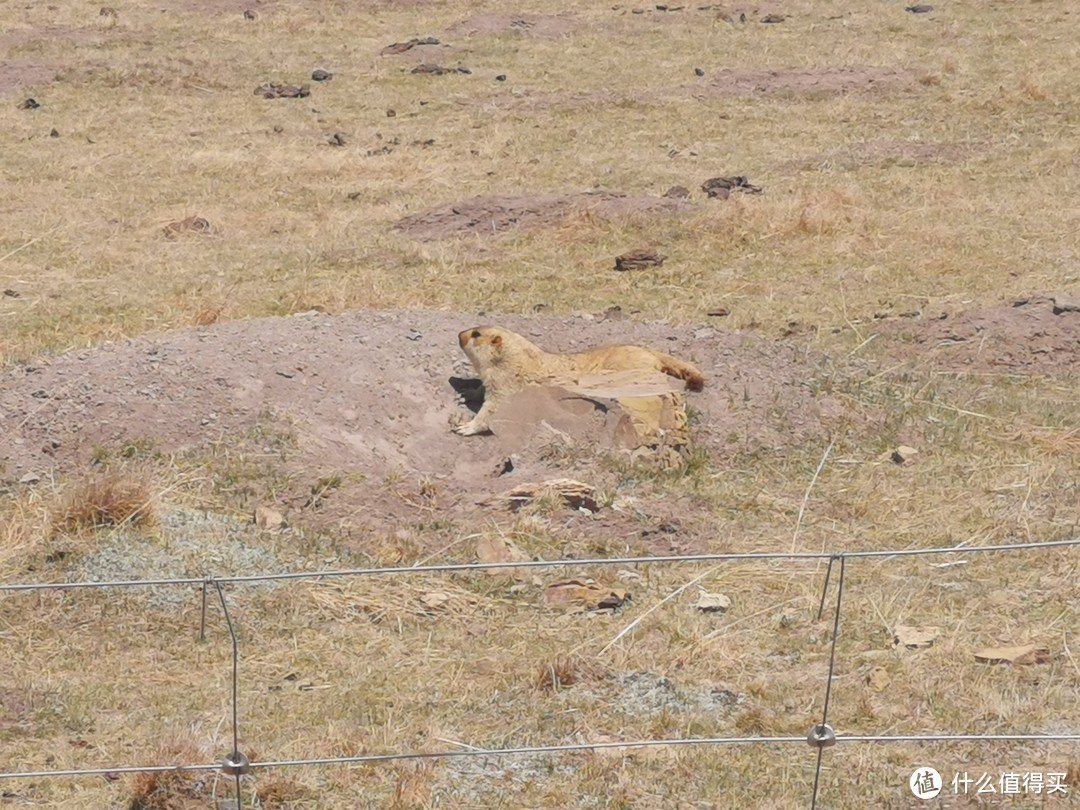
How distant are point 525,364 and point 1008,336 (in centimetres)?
376

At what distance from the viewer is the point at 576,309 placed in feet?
41.0

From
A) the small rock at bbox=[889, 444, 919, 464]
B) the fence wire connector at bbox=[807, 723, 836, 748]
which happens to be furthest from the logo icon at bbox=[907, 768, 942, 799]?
the small rock at bbox=[889, 444, 919, 464]

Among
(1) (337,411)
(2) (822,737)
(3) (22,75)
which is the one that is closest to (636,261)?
(1) (337,411)

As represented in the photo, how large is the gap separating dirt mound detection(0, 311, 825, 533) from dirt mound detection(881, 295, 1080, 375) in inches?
59.0

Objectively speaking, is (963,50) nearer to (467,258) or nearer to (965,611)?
(467,258)

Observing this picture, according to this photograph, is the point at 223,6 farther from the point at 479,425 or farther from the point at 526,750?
the point at 526,750

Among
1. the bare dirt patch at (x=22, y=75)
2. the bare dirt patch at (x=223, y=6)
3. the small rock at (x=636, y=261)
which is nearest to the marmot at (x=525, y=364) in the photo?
the small rock at (x=636, y=261)

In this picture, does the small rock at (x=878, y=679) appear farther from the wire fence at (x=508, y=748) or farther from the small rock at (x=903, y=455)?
the small rock at (x=903, y=455)

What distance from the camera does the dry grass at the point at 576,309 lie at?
6309 mm

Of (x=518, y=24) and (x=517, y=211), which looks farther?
(x=518, y=24)

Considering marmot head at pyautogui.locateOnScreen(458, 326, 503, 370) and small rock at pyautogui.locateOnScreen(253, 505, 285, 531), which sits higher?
marmot head at pyautogui.locateOnScreen(458, 326, 503, 370)

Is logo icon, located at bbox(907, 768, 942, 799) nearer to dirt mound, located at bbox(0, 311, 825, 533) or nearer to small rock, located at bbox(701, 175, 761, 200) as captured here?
dirt mound, located at bbox(0, 311, 825, 533)

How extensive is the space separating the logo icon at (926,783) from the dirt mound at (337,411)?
10.9ft

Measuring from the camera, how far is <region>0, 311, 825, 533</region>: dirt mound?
28.9 ft
